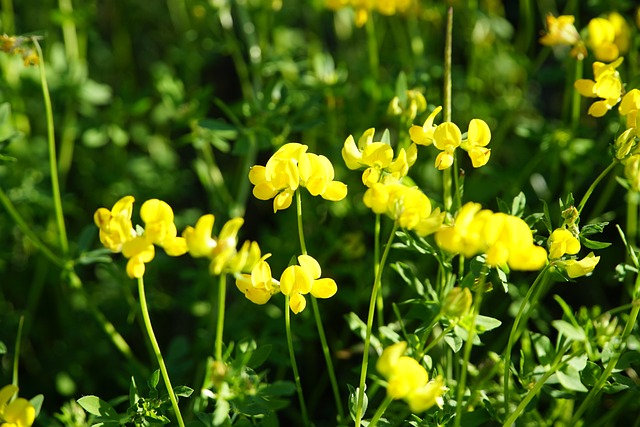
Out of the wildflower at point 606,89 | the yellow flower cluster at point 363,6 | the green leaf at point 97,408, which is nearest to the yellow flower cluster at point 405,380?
the green leaf at point 97,408

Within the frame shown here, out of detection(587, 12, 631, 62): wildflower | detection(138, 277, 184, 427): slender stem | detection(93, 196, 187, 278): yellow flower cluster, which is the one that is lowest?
detection(138, 277, 184, 427): slender stem

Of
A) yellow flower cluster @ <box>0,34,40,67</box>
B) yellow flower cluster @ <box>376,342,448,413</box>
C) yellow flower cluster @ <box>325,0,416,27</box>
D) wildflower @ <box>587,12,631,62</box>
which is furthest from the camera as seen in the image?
yellow flower cluster @ <box>325,0,416,27</box>

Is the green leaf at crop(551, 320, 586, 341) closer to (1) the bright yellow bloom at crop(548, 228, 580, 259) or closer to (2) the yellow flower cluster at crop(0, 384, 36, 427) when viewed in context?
(1) the bright yellow bloom at crop(548, 228, 580, 259)

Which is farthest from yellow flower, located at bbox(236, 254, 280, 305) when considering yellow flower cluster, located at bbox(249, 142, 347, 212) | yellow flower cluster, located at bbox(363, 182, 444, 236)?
yellow flower cluster, located at bbox(363, 182, 444, 236)

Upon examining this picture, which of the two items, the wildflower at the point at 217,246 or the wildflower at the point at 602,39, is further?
the wildflower at the point at 602,39

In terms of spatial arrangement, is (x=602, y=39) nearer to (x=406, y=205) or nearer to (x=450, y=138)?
(x=450, y=138)

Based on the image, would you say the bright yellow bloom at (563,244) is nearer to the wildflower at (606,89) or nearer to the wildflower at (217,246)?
the wildflower at (606,89)
